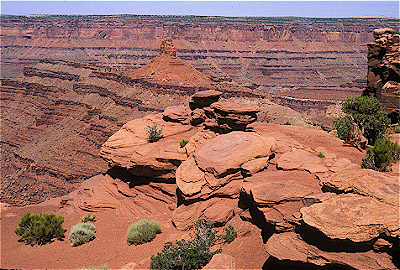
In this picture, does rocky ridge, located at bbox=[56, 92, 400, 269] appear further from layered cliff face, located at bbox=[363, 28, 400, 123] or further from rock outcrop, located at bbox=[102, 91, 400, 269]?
layered cliff face, located at bbox=[363, 28, 400, 123]

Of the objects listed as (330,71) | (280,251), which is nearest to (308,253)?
(280,251)

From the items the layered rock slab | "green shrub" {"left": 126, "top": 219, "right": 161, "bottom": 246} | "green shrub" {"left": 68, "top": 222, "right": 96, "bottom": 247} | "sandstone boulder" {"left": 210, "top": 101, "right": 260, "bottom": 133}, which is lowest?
"green shrub" {"left": 126, "top": 219, "right": 161, "bottom": 246}

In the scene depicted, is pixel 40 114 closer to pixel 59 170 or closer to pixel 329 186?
pixel 59 170

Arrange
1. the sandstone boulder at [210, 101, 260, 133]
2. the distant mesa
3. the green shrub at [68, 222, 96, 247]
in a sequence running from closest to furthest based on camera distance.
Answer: the green shrub at [68, 222, 96, 247] < the sandstone boulder at [210, 101, 260, 133] < the distant mesa

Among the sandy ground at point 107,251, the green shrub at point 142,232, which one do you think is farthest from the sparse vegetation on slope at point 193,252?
the green shrub at point 142,232

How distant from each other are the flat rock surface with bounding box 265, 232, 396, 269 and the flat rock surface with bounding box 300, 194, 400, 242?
553mm

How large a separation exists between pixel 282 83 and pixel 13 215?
12972 centimetres

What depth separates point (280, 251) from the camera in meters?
11.0

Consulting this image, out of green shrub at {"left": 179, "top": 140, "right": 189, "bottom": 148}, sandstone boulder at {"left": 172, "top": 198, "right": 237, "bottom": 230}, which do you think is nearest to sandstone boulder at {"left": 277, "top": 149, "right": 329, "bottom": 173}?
sandstone boulder at {"left": 172, "top": 198, "right": 237, "bottom": 230}

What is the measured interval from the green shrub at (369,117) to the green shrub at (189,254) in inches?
528

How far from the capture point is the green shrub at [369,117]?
22500mm

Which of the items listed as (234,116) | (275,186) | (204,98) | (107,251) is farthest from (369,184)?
(204,98)

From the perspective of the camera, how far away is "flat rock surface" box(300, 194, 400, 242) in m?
9.86

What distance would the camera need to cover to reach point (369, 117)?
22828 mm
